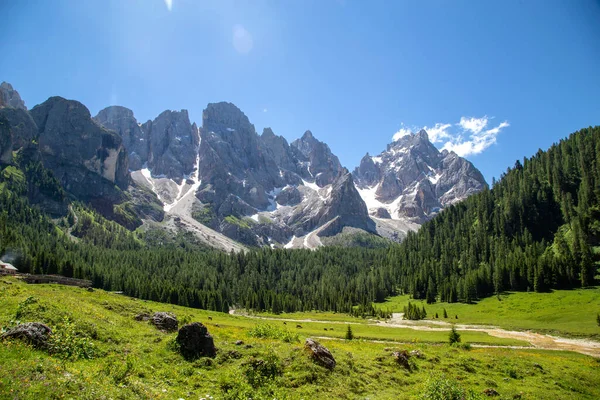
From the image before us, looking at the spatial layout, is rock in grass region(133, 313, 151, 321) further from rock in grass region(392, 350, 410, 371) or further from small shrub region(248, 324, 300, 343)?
rock in grass region(392, 350, 410, 371)

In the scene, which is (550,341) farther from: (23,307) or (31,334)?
(23,307)

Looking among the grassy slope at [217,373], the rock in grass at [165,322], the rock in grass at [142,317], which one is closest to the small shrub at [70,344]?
the grassy slope at [217,373]

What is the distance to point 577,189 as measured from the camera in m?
139

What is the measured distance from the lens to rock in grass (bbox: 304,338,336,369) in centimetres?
2189

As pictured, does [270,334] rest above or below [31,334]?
below

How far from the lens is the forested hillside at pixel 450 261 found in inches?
4286

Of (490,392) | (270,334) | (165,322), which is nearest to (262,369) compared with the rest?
(270,334)

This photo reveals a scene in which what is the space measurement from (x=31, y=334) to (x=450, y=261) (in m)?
157

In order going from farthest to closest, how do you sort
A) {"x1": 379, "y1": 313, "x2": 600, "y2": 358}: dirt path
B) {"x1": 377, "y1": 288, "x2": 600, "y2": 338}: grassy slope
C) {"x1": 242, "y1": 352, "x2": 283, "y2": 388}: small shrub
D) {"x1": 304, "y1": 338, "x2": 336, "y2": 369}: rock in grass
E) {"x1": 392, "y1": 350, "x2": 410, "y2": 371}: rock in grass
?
{"x1": 377, "y1": 288, "x2": 600, "y2": 338}: grassy slope → {"x1": 379, "y1": 313, "x2": 600, "y2": 358}: dirt path → {"x1": 392, "y1": 350, "x2": 410, "y2": 371}: rock in grass → {"x1": 304, "y1": 338, "x2": 336, "y2": 369}: rock in grass → {"x1": 242, "y1": 352, "x2": 283, "y2": 388}: small shrub

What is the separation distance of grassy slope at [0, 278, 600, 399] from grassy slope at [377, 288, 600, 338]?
40.6 metres

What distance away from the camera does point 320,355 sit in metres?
22.2

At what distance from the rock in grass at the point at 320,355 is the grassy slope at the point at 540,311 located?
58.9m

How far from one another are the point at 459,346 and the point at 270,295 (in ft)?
330

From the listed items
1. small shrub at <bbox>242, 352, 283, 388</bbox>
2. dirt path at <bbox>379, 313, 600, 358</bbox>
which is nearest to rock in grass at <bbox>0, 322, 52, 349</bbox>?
small shrub at <bbox>242, 352, 283, 388</bbox>
